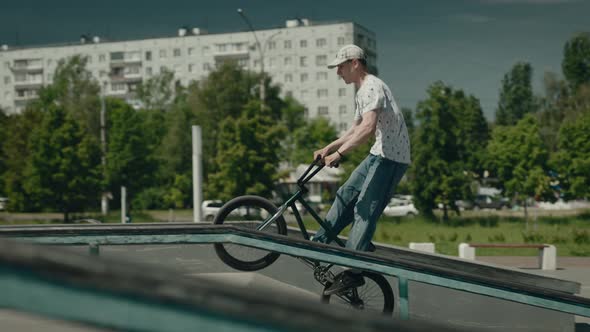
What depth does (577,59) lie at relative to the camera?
7562 cm

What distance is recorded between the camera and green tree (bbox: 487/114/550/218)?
4034cm

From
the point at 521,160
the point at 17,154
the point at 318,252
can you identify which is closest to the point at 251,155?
the point at 521,160

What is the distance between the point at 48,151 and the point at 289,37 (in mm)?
62288

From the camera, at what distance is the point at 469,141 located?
43.2 m

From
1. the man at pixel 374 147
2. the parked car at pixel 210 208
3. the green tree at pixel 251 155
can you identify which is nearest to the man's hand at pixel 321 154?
the man at pixel 374 147

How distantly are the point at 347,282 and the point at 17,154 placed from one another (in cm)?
4645

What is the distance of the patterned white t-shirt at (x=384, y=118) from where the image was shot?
525 cm

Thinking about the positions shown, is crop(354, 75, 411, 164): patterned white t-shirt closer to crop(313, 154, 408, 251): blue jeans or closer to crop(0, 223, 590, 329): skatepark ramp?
crop(313, 154, 408, 251): blue jeans

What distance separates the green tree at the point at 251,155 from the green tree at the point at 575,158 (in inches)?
670

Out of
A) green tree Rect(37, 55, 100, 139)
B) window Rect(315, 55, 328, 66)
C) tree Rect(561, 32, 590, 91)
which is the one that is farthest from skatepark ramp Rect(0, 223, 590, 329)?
window Rect(315, 55, 328, 66)

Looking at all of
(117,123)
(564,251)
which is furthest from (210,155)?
(564,251)

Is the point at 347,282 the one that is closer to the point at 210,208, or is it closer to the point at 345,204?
the point at 345,204

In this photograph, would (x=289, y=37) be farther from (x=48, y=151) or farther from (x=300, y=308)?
(x=300, y=308)

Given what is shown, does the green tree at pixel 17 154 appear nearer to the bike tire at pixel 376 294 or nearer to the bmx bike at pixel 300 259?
the bmx bike at pixel 300 259
